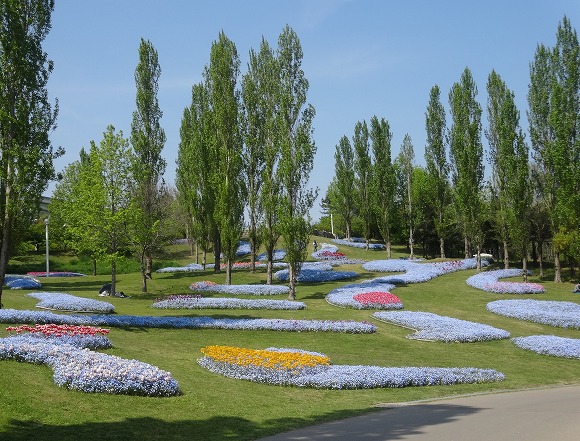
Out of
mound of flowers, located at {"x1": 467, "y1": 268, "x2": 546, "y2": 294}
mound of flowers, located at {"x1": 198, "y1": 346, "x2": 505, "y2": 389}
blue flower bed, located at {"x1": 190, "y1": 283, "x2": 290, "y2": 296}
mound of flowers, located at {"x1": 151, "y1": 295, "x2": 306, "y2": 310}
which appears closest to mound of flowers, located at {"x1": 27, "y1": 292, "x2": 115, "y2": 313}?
mound of flowers, located at {"x1": 151, "y1": 295, "x2": 306, "y2": 310}

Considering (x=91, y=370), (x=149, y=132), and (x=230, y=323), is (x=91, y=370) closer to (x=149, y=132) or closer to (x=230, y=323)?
(x=230, y=323)

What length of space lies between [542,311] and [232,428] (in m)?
23.7

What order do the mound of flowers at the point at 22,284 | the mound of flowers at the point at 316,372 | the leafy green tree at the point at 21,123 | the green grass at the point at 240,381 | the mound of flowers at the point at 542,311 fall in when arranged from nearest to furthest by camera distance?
1. the green grass at the point at 240,381
2. the mound of flowers at the point at 316,372
3. the leafy green tree at the point at 21,123
4. the mound of flowers at the point at 542,311
5. the mound of flowers at the point at 22,284

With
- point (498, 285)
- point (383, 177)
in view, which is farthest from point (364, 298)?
point (383, 177)

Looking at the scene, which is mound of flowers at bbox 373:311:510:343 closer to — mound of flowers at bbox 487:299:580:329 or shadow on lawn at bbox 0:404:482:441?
mound of flowers at bbox 487:299:580:329

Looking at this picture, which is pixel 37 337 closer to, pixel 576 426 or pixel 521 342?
pixel 576 426

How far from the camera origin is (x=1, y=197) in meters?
22.9

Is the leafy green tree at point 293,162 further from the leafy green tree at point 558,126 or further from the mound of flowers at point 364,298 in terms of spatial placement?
the leafy green tree at point 558,126

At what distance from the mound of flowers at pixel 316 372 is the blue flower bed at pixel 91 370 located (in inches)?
128

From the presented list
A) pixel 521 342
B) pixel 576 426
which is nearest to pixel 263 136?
pixel 521 342

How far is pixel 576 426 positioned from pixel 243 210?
3427cm

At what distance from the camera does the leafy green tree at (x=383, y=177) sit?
183ft

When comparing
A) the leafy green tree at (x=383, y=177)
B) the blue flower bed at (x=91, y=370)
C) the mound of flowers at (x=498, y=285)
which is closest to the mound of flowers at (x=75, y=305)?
the blue flower bed at (x=91, y=370)

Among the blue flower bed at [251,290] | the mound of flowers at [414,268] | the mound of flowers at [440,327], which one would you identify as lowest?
the mound of flowers at [440,327]
